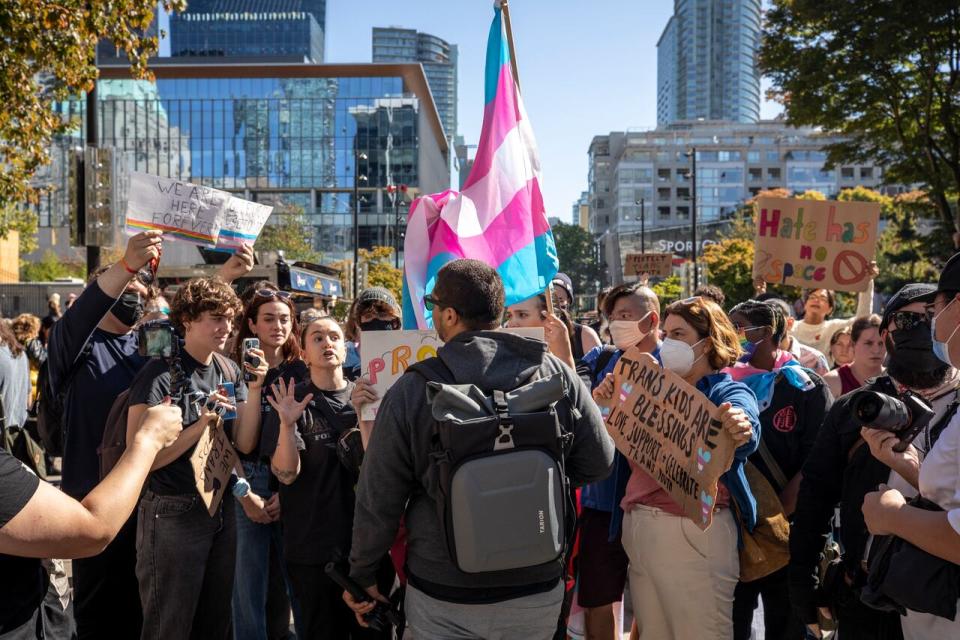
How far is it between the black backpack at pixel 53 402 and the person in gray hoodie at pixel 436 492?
2110 millimetres

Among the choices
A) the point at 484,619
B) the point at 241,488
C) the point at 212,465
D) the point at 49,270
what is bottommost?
the point at 484,619

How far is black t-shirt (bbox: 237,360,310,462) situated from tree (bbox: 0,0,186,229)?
570cm

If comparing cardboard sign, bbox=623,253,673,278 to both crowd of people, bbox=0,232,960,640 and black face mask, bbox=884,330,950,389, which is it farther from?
black face mask, bbox=884,330,950,389

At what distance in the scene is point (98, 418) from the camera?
4.51 metres

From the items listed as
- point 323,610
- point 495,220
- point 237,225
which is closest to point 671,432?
point 495,220

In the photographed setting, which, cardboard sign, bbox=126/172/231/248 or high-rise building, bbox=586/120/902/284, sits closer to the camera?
cardboard sign, bbox=126/172/231/248

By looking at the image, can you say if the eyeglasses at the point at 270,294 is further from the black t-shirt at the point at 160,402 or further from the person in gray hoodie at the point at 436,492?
the person in gray hoodie at the point at 436,492

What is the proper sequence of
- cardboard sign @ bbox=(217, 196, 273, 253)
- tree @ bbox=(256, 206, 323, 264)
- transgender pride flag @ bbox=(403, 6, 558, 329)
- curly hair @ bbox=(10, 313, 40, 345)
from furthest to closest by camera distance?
1. tree @ bbox=(256, 206, 323, 264)
2. curly hair @ bbox=(10, 313, 40, 345)
3. cardboard sign @ bbox=(217, 196, 273, 253)
4. transgender pride flag @ bbox=(403, 6, 558, 329)

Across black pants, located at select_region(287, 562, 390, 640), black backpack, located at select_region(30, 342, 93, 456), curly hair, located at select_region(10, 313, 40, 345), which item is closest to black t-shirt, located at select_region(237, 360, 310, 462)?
black pants, located at select_region(287, 562, 390, 640)

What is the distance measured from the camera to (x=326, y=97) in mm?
85938

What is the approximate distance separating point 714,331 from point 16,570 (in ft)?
9.70

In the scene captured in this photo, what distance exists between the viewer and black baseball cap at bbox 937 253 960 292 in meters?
2.55

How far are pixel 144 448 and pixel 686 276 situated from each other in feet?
66.0

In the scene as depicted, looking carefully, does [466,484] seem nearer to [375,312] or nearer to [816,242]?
[375,312]
